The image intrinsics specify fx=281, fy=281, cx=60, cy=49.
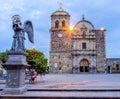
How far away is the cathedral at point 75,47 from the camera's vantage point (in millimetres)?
57531

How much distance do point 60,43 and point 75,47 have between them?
335 centimetres

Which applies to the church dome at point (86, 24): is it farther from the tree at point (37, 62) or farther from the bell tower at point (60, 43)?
the tree at point (37, 62)

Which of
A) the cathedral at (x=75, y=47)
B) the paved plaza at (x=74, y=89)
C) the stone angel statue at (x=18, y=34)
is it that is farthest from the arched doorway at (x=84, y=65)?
the stone angel statue at (x=18, y=34)

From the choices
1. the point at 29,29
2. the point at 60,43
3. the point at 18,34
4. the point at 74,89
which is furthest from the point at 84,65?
the point at 18,34

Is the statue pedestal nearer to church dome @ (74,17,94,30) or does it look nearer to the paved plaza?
the paved plaza

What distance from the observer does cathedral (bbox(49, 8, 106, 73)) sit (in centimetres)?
5753

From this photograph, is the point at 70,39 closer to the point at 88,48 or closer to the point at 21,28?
the point at 88,48

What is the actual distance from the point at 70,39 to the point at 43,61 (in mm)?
35470

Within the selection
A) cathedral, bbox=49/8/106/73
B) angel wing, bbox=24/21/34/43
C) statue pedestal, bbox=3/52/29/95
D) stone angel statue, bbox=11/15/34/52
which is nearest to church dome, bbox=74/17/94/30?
cathedral, bbox=49/8/106/73

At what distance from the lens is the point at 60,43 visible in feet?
190

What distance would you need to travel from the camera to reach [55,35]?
192ft

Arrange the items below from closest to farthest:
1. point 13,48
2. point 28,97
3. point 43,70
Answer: point 28,97 → point 13,48 → point 43,70

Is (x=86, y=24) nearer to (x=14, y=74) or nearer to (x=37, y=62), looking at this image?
(x=37, y=62)

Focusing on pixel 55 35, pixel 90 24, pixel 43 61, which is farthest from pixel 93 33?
pixel 43 61
